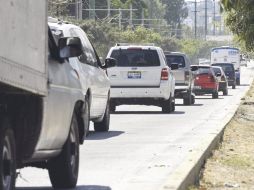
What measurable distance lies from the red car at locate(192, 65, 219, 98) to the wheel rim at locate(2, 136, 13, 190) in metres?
36.5

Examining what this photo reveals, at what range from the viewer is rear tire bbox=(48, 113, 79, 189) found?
34.4 ft

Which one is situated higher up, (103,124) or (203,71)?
(103,124)

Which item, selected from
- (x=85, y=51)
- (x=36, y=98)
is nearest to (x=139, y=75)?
(x=85, y=51)

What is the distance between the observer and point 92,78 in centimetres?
1825

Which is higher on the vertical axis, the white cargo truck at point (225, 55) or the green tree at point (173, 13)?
the green tree at point (173, 13)

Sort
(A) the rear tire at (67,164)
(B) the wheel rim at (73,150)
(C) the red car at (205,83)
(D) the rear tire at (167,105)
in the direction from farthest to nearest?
1. (C) the red car at (205,83)
2. (D) the rear tire at (167,105)
3. (B) the wheel rim at (73,150)
4. (A) the rear tire at (67,164)

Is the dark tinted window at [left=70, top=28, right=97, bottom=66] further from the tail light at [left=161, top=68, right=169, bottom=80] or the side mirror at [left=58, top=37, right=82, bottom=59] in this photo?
the tail light at [left=161, top=68, right=169, bottom=80]

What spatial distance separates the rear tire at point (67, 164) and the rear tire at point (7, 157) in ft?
5.40

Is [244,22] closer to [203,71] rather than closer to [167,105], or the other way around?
[167,105]

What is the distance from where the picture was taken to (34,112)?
9.23 m

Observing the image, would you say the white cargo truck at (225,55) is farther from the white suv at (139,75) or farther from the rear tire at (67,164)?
the rear tire at (67,164)

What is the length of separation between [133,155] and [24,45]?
678cm

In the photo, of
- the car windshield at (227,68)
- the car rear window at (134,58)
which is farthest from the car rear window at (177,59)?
the car windshield at (227,68)

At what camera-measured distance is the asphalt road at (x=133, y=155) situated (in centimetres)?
1144
